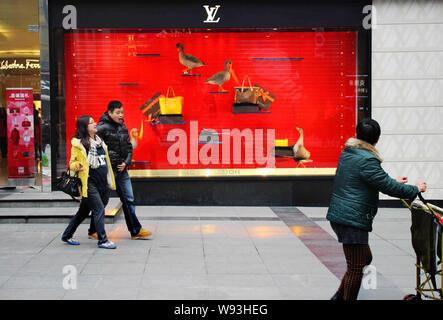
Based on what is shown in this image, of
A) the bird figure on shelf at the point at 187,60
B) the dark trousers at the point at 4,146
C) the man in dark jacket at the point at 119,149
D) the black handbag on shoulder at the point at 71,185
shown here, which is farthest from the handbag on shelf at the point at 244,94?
the black handbag on shoulder at the point at 71,185

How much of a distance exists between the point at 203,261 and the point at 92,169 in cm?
188

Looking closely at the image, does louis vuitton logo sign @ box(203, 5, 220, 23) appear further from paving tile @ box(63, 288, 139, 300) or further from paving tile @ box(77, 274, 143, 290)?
paving tile @ box(63, 288, 139, 300)

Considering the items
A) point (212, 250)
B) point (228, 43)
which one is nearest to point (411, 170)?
point (228, 43)

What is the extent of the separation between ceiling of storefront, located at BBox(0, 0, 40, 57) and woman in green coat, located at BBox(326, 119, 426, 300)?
7874mm

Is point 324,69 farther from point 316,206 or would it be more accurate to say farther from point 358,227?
point 358,227

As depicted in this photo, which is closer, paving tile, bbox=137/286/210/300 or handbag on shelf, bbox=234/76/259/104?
paving tile, bbox=137/286/210/300

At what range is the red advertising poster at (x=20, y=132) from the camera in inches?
428

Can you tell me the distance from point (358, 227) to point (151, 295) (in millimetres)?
2049

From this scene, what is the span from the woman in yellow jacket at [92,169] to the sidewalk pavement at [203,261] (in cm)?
42

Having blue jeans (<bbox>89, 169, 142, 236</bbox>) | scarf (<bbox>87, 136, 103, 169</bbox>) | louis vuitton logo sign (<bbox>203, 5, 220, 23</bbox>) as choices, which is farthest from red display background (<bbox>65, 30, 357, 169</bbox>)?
scarf (<bbox>87, 136, 103, 169</bbox>)

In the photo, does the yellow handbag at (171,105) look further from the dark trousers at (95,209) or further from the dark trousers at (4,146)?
the dark trousers at (95,209)

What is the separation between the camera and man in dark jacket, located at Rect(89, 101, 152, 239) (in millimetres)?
7594

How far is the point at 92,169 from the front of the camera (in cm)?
723

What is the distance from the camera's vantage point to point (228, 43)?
1107cm
